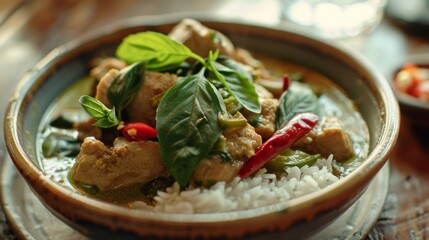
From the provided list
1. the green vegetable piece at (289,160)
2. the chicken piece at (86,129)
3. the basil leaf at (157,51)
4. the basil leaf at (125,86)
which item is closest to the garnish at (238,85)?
the basil leaf at (157,51)

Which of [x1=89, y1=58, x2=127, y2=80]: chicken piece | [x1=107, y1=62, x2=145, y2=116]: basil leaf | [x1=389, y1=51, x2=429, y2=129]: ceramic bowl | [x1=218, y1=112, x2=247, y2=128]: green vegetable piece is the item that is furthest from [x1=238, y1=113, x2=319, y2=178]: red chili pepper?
[x1=89, y1=58, x2=127, y2=80]: chicken piece

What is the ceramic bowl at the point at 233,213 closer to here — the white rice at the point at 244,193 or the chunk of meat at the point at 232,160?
the white rice at the point at 244,193

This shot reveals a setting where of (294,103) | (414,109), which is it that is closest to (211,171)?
(294,103)

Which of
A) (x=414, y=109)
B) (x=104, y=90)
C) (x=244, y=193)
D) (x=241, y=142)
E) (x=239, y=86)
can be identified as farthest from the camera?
(x=414, y=109)

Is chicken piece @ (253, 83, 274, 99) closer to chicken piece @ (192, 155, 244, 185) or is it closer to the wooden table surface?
chicken piece @ (192, 155, 244, 185)

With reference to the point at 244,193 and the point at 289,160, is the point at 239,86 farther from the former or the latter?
the point at 244,193

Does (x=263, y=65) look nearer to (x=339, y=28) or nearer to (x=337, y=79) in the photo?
(x=337, y=79)

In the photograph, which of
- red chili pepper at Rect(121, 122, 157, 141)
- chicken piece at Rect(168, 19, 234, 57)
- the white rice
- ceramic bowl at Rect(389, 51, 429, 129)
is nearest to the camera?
the white rice
